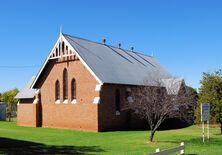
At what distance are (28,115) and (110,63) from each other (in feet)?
41.9

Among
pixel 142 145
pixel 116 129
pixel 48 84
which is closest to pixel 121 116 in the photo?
pixel 116 129

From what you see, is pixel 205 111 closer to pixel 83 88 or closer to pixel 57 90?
pixel 83 88

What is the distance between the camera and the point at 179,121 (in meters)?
51.2

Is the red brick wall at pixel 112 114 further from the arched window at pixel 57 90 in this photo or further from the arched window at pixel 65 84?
the arched window at pixel 57 90

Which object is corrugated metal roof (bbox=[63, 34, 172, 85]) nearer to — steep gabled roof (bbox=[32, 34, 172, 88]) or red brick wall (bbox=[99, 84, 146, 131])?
steep gabled roof (bbox=[32, 34, 172, 88])

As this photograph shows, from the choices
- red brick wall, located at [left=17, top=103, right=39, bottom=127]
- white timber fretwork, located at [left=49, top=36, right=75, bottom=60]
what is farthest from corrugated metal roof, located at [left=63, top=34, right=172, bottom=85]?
red brick wall, located at [left=17, top=103, right=39, bottom=127]

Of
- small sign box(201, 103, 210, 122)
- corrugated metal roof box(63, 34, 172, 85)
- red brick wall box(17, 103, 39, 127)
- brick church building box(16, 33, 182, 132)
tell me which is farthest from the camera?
red brick wall box(17, 103, 39, 127)

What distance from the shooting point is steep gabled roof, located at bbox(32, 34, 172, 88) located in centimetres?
4031

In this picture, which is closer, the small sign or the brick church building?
the small sign

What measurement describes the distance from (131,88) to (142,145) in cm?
1907

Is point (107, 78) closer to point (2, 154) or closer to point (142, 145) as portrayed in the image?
point (142, 145)

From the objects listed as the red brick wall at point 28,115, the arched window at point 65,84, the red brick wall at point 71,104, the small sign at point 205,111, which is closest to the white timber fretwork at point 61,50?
the red brick wall at point 71,104

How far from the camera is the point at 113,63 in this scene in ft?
147


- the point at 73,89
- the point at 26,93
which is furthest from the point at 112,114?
the point at 26,93
